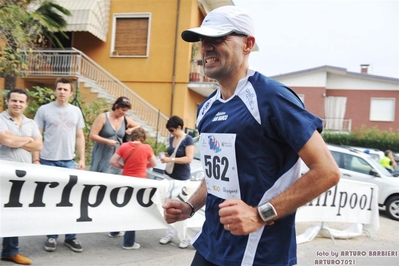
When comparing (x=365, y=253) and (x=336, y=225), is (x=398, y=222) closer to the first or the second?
(x=336, y=225)

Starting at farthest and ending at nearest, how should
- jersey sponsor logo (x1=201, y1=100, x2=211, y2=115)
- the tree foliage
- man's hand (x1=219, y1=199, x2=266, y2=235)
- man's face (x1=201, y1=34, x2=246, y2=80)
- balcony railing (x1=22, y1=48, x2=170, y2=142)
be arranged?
balcony railing (x1=22, y1=48, x2=170, y2=142)
the tree foliage
jersey sponsor logo (x1=201, y1=100, x2=211, y2=115)
man's face (x1=201, y1=34, x2=246, y2=80)
man's hand (x1=219, y1=199, x2=266, y2=235)

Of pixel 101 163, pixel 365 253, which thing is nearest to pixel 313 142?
pixel 101 163

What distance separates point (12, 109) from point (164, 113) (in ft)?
47.4

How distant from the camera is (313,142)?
164 centimetres

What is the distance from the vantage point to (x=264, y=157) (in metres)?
1.81

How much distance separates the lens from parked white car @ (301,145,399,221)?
33.2ft

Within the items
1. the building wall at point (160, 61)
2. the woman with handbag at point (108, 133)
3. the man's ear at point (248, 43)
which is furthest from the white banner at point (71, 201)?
the building wall at point (160, 61)

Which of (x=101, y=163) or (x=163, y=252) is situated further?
(x=101, y=163)

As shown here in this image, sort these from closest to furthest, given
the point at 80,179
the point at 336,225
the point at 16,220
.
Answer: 1. the point at 16,220
2. the point at 80,179
3. the point at 336,225

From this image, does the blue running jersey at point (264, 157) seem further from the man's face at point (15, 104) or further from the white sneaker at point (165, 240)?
the white sneaker at point (165, 240)

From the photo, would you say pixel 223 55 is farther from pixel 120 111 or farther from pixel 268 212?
pixel 120 111

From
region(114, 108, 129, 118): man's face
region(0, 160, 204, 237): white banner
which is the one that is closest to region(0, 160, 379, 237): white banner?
region(0, 160, 204, 237): white banner

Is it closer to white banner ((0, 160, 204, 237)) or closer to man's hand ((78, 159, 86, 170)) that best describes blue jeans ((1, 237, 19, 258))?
white banner ((0, 160, 204, 237))

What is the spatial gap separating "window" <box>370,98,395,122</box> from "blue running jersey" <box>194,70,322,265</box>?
123ft
